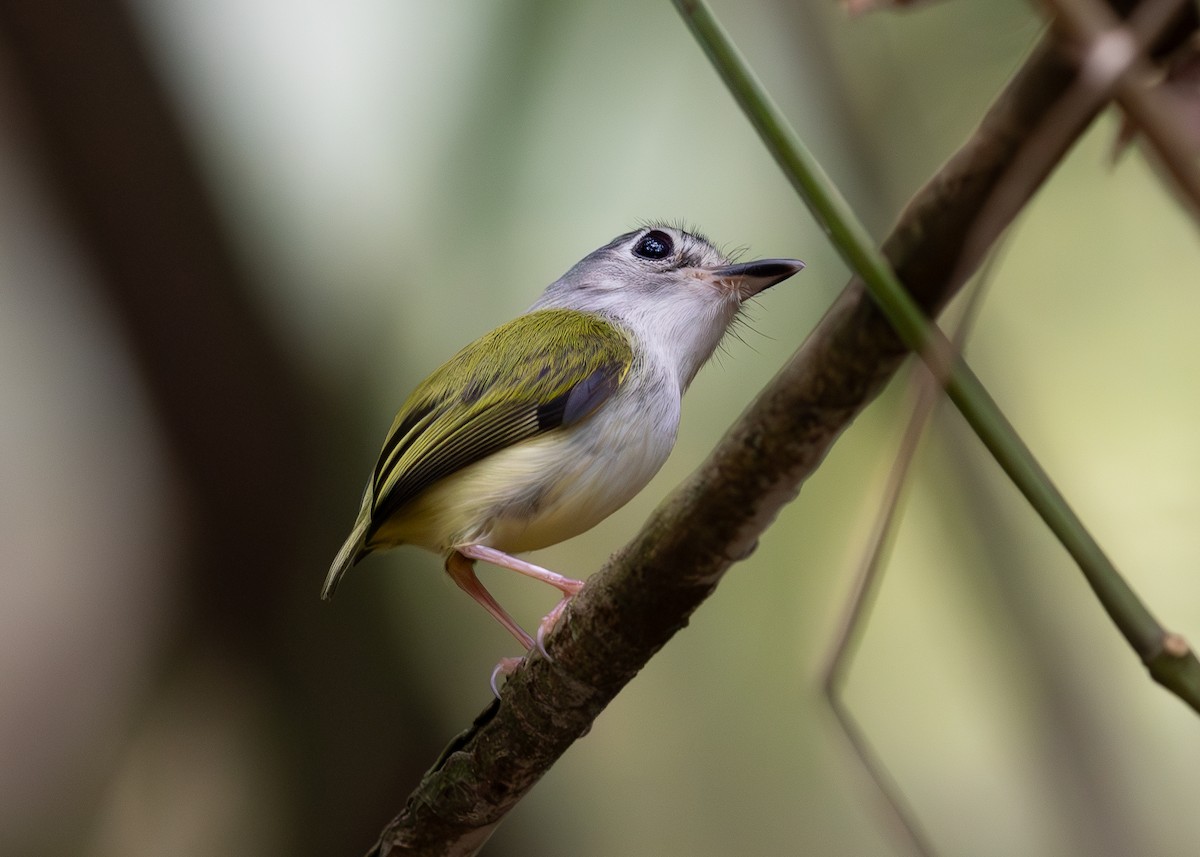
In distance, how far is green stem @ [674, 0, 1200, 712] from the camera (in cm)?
56

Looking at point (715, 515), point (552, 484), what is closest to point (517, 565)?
point (552, 484)

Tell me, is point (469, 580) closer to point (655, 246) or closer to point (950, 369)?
point (655, 246)

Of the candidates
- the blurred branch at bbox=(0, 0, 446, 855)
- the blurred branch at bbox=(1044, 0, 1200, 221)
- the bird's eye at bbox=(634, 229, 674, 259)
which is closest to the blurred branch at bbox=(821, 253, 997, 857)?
the blurred branch at bbox=(1044, 0, 1200, 221)

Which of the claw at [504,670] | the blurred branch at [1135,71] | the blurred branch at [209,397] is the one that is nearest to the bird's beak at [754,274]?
the claw at [504,670]

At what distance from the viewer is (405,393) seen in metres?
2.11

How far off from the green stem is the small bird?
672 mm

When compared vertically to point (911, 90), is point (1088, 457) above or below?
Result: below

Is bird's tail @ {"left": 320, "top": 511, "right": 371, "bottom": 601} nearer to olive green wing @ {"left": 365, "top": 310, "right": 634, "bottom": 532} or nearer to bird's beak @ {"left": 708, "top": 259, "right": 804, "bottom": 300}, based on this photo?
olive green wing @ {"left": 365, "top": 310, "right": 634, "bottom": 532}

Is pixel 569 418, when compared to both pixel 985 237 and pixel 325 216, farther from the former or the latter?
pixel 325 216

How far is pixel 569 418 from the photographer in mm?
1413

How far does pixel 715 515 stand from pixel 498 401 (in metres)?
0.61

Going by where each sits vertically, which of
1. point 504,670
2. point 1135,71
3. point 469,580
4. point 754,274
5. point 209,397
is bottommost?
point 504,670

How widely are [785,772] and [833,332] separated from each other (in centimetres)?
265

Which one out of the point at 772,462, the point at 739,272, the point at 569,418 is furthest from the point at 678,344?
the point at 772,462
